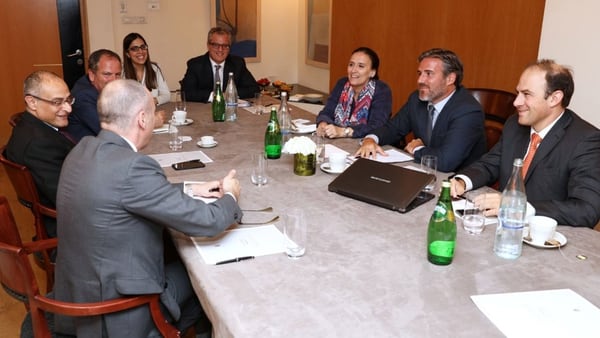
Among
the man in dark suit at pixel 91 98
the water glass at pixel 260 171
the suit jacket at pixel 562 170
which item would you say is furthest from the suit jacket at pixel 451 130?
the man in dark suit at pixel 91 98

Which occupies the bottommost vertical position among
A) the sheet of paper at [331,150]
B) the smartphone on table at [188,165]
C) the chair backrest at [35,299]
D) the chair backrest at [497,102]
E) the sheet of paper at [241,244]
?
the chair backrest at [35,299]

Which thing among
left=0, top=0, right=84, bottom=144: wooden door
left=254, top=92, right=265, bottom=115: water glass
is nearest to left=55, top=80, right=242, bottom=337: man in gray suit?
left=254, top=92, right=265, bottom=115: water glass

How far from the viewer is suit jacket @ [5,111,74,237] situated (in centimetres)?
229

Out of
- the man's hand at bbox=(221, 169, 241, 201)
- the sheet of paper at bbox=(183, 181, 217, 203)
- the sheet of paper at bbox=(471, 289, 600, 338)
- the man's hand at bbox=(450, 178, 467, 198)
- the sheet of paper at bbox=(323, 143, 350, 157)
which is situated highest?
the man's hand at bbox=(221, 169, 241, 201)

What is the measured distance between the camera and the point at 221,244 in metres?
1.64

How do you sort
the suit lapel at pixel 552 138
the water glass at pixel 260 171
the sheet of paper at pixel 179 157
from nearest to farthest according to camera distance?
the suit lapel at pixel 552 138 → the water glass at pixel 260 171 → the sheet of paper at pixel 179 157

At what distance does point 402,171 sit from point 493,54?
78.3 inches

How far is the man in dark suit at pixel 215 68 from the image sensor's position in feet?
13.9

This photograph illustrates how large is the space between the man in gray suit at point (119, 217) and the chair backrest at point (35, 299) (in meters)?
0.04

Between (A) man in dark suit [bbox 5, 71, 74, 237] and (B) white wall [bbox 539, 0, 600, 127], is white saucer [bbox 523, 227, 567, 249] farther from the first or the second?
(A) man in dark suit [bbox 5, 71, 74, 237]

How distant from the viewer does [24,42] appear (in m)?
5.20

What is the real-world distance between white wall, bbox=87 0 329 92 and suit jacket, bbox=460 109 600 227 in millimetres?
3848

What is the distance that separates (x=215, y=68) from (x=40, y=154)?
7.27 ft

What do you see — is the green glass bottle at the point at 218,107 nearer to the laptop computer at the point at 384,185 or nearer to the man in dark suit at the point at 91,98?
the man in dark suit at the point at 91,98
